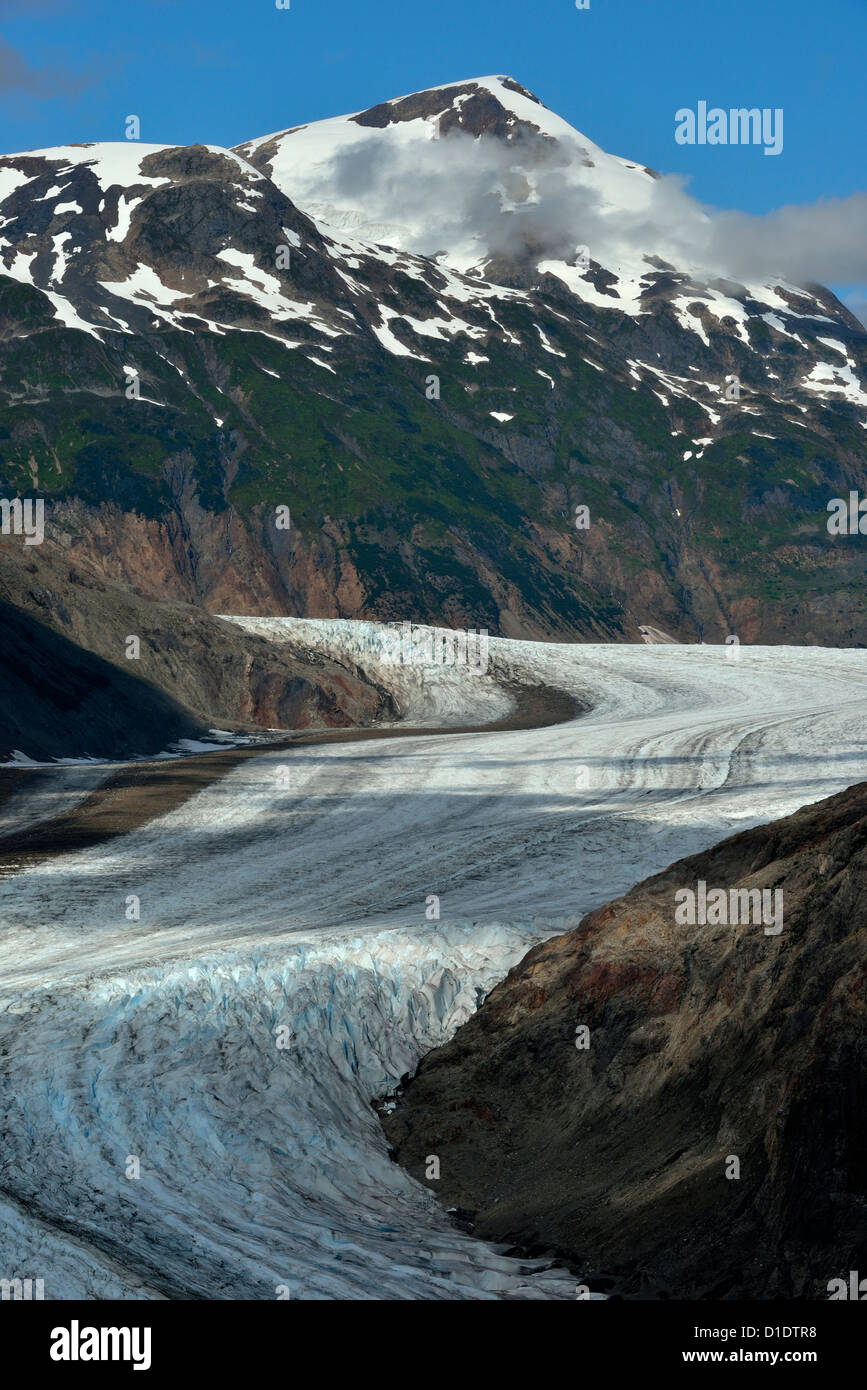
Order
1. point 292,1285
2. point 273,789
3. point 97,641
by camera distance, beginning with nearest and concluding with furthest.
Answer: point 292,1285
point 273,789
point 97,641

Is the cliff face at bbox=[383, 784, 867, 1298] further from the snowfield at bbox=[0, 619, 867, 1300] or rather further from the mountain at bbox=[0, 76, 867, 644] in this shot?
the mountain at bbox=[0, 76, 867, 644]

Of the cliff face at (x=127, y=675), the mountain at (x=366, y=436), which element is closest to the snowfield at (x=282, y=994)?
the cliff face at (x=127, y=675)

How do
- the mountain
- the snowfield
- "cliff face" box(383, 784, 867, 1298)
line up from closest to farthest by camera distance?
"cliff face" box(383, 784, 867, 1298)
the snowfield
the mountain

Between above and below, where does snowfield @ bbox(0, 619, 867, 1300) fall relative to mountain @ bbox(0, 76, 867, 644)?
below

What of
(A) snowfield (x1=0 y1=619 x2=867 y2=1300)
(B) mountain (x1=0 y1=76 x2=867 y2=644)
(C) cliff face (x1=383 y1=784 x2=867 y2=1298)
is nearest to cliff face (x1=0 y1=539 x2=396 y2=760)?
(A) snowfield (x1=0 y1=619 x2=867 y2=1300)

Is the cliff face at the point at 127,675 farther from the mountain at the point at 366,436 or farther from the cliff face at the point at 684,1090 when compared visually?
the mountain at the point at 366,436

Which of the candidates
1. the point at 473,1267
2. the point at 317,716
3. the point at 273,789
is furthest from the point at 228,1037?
the point at 317,716

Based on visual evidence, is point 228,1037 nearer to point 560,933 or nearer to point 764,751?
point 560,933
